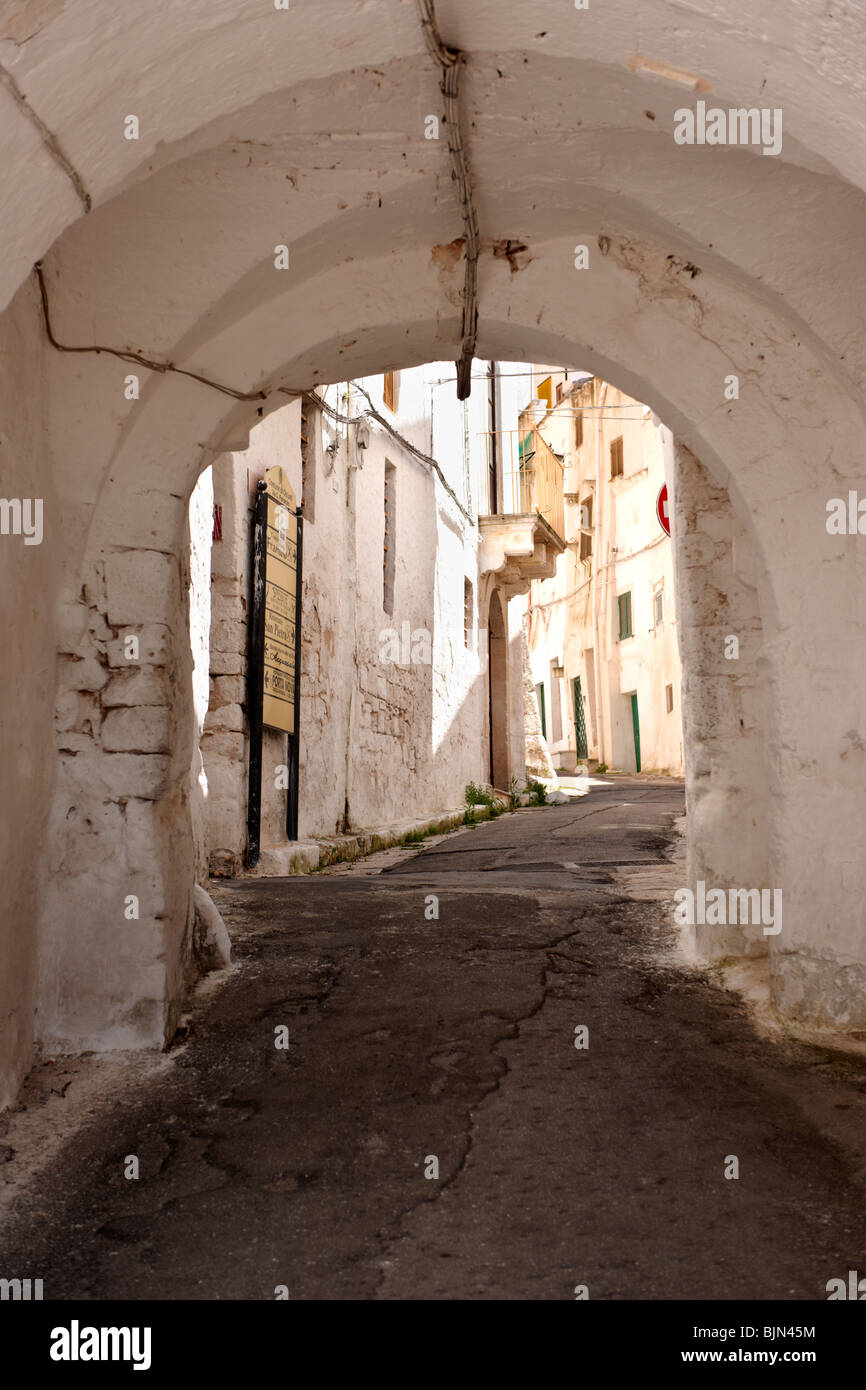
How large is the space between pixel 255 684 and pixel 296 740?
86cm

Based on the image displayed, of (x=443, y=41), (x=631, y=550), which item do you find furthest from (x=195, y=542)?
(x=631, y=550)

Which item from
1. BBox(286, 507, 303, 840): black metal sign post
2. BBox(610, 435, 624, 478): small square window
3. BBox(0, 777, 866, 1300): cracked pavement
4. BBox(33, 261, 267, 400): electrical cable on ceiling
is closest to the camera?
BBox(0, 777, 866, 1300): cracked pavement

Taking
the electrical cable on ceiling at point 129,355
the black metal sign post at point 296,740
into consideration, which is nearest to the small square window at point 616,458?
the black metal sign post at point 296,740

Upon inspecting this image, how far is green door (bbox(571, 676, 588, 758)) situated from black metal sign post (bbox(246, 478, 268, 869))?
71.5 feet

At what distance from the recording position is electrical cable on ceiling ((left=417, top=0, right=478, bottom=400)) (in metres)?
2.66

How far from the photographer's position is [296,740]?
26.0 ft

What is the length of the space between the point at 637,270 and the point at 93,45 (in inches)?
88.7

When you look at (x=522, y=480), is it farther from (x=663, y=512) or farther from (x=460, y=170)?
(x=460, y=170)

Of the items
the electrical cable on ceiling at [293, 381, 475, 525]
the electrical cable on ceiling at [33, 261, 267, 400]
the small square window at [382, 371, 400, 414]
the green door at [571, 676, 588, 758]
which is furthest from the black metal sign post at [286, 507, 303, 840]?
the green door at [571, 676, 588, 758]

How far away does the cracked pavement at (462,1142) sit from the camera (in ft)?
7.34

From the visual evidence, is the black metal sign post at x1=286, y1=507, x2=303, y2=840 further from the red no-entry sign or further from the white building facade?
the white building facade

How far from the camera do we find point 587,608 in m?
28.4

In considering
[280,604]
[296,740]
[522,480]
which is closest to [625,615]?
[522,480]

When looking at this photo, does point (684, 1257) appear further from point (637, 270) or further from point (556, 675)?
point (556, 675)
